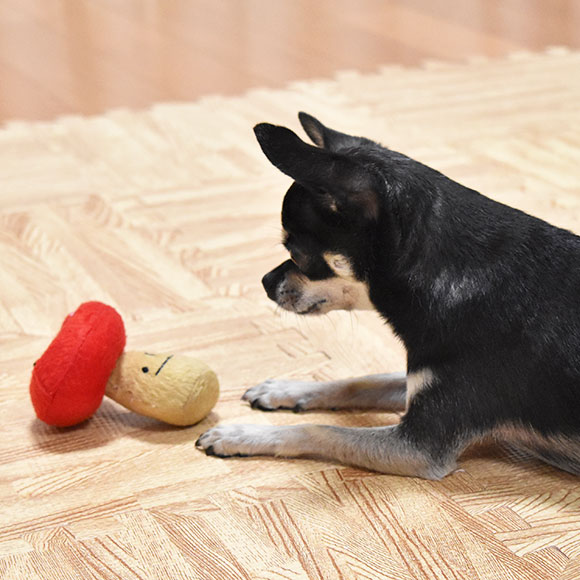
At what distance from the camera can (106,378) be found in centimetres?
208

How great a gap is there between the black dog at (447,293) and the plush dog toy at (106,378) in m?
0.35

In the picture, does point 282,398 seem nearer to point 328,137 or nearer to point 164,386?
point 164,386

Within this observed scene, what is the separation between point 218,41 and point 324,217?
4282 mm

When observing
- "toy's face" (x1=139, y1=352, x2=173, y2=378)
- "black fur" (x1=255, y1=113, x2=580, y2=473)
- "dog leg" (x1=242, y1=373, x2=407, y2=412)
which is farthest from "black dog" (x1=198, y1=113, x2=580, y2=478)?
"toy's face" (x1=139, y1=352, x2=173, y2=378)

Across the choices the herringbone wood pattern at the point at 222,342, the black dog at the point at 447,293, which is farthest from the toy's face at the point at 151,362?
the black dog at the point at 447,293

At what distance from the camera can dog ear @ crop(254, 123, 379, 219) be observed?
69.9 inches

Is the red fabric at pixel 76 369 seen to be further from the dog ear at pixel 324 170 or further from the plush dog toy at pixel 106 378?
the dog ear at pixel 324 170

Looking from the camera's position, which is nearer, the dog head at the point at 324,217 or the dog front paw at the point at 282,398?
the dog head at the point at 324,217

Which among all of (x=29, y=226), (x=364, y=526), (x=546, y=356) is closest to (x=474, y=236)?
(x=546, y=356)

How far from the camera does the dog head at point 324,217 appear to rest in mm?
1788

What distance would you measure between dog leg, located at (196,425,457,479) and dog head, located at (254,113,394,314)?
262mm

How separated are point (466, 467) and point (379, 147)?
702mm

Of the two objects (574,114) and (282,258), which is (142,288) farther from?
(574,114)

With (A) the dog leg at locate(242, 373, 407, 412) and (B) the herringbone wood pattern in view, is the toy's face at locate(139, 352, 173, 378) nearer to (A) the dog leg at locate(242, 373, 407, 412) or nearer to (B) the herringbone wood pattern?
(B) the herringbone wood pattern
